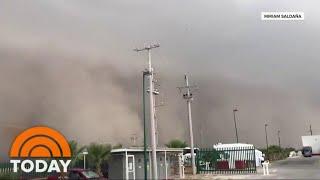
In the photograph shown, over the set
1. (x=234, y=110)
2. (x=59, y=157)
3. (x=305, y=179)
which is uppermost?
(x=234, y=110)

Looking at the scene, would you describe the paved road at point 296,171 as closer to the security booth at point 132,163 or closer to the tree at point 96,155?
the security booth at point 132,163

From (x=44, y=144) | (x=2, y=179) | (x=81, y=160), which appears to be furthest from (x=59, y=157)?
(x=81, y=160)

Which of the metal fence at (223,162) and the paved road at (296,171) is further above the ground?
the metal fence at (223,162)

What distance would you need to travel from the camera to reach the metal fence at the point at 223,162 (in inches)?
1965

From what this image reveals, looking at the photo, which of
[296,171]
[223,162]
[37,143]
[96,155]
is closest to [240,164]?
[223,162]

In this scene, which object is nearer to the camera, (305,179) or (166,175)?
(305,179)

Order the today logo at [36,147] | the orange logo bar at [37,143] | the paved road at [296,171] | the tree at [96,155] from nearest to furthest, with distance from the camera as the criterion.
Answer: the today logo at [36,147] → the orange logo bar at [37,143] → the paved road at [296,171] → the tree at [96,155]

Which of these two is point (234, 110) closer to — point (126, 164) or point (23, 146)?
point (126, 164)

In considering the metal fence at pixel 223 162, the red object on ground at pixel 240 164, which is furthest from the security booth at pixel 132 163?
the red object on ground at pixel 240 164

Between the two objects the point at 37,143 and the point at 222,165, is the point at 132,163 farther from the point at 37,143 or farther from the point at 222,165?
the point at 222,165

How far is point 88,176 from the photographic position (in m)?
30.3

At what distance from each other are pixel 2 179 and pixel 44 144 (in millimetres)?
9158

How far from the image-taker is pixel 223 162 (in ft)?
168

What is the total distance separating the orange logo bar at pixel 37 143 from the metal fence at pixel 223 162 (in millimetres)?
21049
